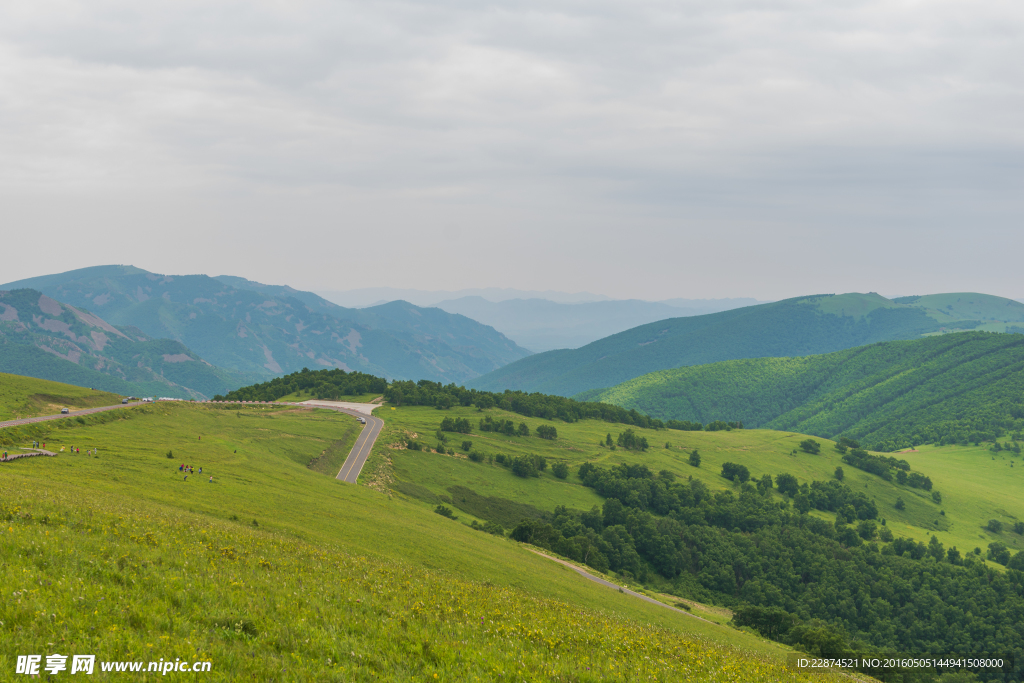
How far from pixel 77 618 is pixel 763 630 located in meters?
95.3

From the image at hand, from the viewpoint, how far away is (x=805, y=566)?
140 m

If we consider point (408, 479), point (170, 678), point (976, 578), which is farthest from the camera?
point (976, 578)

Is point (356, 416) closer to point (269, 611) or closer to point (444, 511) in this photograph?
point (444, 511)

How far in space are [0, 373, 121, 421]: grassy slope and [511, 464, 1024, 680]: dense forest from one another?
90.6 metres

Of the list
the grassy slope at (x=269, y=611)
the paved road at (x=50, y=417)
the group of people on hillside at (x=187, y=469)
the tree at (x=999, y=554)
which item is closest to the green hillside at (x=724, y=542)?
the tree at (x=999, y=554)

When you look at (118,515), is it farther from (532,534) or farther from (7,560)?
(532,534)

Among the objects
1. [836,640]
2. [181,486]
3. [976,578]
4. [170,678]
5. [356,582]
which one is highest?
[170,678]

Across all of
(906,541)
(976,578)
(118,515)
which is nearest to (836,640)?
(118,515)

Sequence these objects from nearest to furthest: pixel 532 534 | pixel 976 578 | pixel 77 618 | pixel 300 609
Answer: pixel 77 618
pixel 300 609
pixel 532 534
pixel 976 578

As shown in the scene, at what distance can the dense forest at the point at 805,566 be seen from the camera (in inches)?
4722

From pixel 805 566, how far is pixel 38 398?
178 meters

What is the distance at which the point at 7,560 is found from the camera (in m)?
18.0

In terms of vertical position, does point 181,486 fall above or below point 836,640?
above

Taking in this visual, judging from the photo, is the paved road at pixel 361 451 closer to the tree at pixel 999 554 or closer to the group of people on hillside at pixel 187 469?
the group of people on hillside at pixel 187 469
